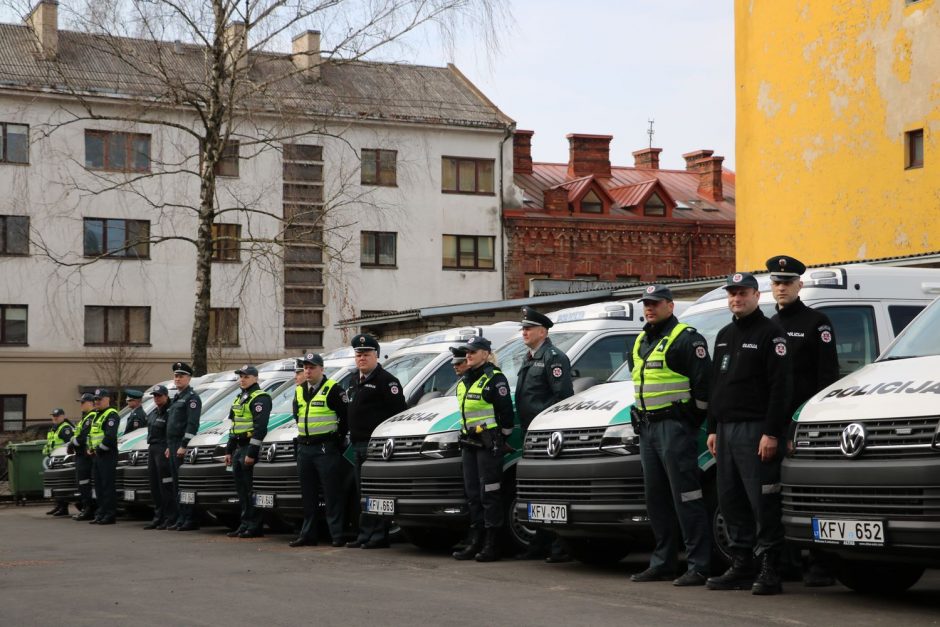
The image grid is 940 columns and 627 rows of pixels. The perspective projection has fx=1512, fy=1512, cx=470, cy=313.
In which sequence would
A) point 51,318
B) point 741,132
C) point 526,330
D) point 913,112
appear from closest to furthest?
point 526,330 < point 913,112 < point 741,132 < point 51,318

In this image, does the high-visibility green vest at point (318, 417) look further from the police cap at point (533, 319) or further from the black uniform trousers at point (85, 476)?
the black uniform trousers at point (85, 476)

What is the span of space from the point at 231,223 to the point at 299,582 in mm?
36451

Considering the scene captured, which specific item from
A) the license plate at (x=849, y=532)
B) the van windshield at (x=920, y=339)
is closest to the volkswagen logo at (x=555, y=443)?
the van windshield at (x=920, y=339)

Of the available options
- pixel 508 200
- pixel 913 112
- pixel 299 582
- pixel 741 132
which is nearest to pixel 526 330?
pixel 299 582

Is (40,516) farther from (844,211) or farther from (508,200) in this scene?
(508,200)

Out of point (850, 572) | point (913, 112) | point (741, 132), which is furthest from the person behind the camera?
point (741, 132)

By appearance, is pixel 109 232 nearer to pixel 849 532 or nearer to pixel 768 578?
pixel 768 578

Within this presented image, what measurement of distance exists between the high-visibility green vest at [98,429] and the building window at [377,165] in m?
28.3

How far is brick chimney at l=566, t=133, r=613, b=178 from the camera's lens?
191 feet

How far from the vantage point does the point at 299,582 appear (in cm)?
1133

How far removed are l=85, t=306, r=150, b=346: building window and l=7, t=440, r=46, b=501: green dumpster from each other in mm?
17273

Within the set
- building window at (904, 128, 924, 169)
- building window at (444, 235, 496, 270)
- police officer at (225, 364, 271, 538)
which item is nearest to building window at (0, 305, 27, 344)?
building window at (444, 235, 496, 270)

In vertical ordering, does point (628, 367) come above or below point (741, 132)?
below

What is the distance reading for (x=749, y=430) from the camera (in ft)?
32.0
